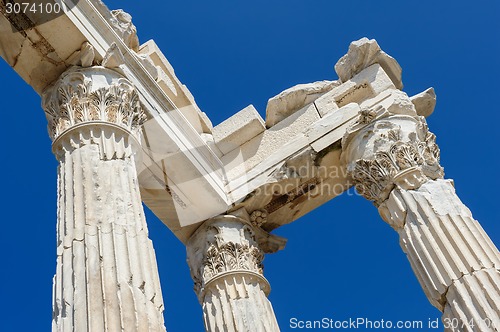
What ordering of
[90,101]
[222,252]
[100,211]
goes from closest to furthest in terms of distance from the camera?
1. [100,211]
2. [90,101]
3. [222,252]

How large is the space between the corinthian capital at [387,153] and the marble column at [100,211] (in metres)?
4.84

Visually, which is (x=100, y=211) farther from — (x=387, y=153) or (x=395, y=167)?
(x=387, y=153)

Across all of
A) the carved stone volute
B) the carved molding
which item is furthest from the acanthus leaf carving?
the carved molding

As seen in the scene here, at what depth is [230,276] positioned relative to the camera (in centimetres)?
1628

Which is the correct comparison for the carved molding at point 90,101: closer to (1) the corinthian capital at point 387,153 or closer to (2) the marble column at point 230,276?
(2) the marble column at point 230,276

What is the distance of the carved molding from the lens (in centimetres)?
1302

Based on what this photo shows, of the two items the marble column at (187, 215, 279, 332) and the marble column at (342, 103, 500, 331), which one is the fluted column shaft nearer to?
the marble column at (342, 103, 500, 331)

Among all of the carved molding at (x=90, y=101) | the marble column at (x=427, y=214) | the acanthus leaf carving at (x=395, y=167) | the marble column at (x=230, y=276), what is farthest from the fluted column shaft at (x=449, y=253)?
the carved molding at (x=90, y=101)

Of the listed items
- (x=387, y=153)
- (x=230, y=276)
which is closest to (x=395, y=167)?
(x=387, y=153)

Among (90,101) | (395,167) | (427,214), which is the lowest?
(427,214)

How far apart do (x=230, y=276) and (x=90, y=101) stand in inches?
197

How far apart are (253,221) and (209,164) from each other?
1603mm

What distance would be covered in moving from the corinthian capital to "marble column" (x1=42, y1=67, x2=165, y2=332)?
15.9 ft

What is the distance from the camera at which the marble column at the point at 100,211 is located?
385 inches
